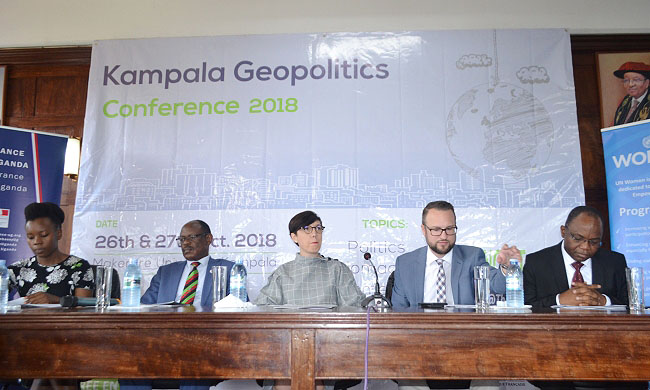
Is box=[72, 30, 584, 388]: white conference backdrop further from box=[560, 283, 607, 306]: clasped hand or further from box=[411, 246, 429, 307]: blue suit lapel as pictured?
box=[560, 283, 607, 306]: clasped hand

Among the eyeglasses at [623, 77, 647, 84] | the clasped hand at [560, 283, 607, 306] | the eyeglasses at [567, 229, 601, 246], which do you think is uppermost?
the eyeglasses at [623, 77, 647, 84]

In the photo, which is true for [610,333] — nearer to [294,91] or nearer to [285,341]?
[285,341]

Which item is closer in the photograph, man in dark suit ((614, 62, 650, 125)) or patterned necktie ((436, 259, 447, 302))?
patterned necktie ((436, 259, 447, 302))

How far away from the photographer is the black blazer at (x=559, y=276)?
3.04 metres

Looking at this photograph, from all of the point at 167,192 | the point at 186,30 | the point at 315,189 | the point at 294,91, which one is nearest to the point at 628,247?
the point at 315,189

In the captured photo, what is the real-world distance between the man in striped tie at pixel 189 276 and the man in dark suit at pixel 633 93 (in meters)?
3.05

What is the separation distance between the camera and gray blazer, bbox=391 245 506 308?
3004 mm

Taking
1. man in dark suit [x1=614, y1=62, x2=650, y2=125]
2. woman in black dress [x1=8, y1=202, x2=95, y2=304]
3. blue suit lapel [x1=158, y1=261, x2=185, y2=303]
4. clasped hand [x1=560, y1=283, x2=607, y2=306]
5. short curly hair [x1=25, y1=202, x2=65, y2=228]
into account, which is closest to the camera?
clasped hand [x1=560, y1=283, x2=607, y2=306]

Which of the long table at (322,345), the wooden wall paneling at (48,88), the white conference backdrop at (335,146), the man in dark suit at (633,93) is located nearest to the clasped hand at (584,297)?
the long table at (322,345)

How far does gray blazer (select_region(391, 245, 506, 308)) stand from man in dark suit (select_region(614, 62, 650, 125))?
1919 millimetres

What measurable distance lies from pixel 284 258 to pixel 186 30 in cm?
192

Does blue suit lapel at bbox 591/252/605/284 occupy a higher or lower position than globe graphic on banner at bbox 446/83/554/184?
lower

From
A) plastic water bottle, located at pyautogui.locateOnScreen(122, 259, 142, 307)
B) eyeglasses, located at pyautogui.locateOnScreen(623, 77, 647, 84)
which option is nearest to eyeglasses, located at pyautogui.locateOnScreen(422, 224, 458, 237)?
plastic water bottle, located at pyautogui.locateOnScreen(122, 259, 142, 307)

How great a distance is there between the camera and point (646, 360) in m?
1.73
